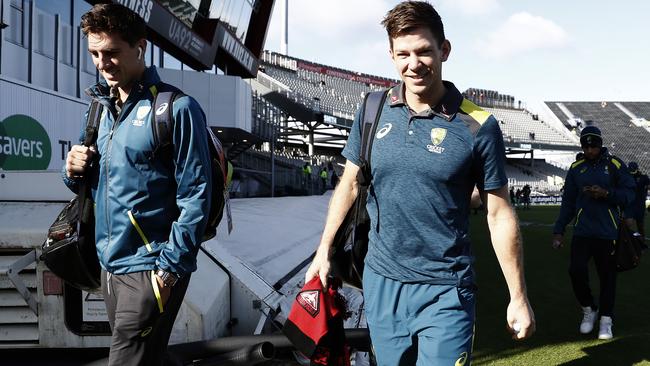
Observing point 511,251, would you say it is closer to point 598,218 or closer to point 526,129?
point 598,218

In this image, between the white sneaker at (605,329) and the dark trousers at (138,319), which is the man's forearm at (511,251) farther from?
the white sneaker at (605,329)

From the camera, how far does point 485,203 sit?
212 cm

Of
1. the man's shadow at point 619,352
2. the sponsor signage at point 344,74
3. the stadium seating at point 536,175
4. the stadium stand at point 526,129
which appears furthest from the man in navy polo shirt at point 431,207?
the sponsor signage at point 344,74

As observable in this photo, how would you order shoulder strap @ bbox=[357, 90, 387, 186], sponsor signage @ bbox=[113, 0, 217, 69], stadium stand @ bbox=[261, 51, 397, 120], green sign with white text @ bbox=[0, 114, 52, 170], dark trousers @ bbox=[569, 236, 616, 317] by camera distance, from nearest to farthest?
shoulder strap @ bbox=[357, 90, 387, 186], dark trousers @ bbox=[569, 236, 616, 317], green sign with white text @ bbox=[0, 114, 52, 170], sponsor signage @ bbox=[113, 0, 217, 69], stadium stand @ bbox=[261, 51, 397, 120]

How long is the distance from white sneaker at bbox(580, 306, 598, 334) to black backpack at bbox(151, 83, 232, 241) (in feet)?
13.3

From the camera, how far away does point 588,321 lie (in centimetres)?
511

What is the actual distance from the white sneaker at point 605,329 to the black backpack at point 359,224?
3.49m

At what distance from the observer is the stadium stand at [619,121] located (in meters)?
57.2

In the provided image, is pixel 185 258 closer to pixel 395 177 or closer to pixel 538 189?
pixel 395 177

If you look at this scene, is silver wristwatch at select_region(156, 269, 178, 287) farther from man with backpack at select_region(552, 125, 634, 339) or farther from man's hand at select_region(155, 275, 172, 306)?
man with backpack at select_region(552, 125, 634, 339)

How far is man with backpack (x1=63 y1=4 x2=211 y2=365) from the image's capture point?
6.47 ft

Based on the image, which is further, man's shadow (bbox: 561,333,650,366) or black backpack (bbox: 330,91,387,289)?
man's shadow (bbox: 561,333,650,366)

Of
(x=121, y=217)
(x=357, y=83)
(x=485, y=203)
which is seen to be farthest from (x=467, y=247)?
(x=357, y=83)

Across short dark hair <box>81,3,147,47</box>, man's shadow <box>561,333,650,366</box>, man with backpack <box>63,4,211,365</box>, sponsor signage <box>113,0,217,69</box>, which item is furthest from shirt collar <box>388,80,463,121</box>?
sponsor signage <box>113,0,217,69</box>
